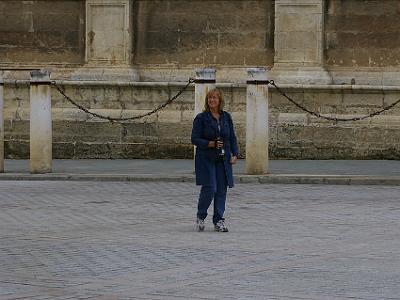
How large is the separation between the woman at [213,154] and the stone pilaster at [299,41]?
11.1m

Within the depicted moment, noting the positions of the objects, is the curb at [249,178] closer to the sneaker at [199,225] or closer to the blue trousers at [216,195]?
the blue trousers at [216,195]

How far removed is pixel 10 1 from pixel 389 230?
14.9 metres

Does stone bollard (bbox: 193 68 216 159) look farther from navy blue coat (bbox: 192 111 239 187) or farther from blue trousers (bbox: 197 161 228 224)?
blue trousers (bbox: 197 161 228 224)

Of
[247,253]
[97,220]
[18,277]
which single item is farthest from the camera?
[97,220]

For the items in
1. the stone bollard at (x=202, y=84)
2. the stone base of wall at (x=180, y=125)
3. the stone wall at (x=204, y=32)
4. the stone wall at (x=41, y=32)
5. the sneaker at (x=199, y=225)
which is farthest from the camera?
the stone wall at (x=41, y=32)

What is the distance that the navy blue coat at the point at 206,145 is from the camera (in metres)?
14.7

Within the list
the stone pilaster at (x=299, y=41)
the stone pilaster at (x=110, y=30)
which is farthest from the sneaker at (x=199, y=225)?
the stone pilaster at (x=110, y=30)

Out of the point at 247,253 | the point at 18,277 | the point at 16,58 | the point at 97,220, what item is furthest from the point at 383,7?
the point at 18,277

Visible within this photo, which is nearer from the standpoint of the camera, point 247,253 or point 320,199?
point 247,253

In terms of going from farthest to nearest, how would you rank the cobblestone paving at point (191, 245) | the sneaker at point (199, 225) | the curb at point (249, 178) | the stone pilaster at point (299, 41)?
the stone pilaster at point (299, 41) → the curb at point (249, 178) → the sneaker at point (199, 225) → the cobblestone paving at point (191, 245)

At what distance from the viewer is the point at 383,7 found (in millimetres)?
25922

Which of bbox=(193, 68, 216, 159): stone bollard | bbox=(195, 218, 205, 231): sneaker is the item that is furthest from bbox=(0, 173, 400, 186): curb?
bbox=(195, 218, 205, 231): sneaker

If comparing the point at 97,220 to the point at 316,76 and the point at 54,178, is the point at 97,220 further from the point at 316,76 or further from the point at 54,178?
the point at 316,76

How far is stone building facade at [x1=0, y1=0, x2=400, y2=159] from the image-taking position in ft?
84.3
